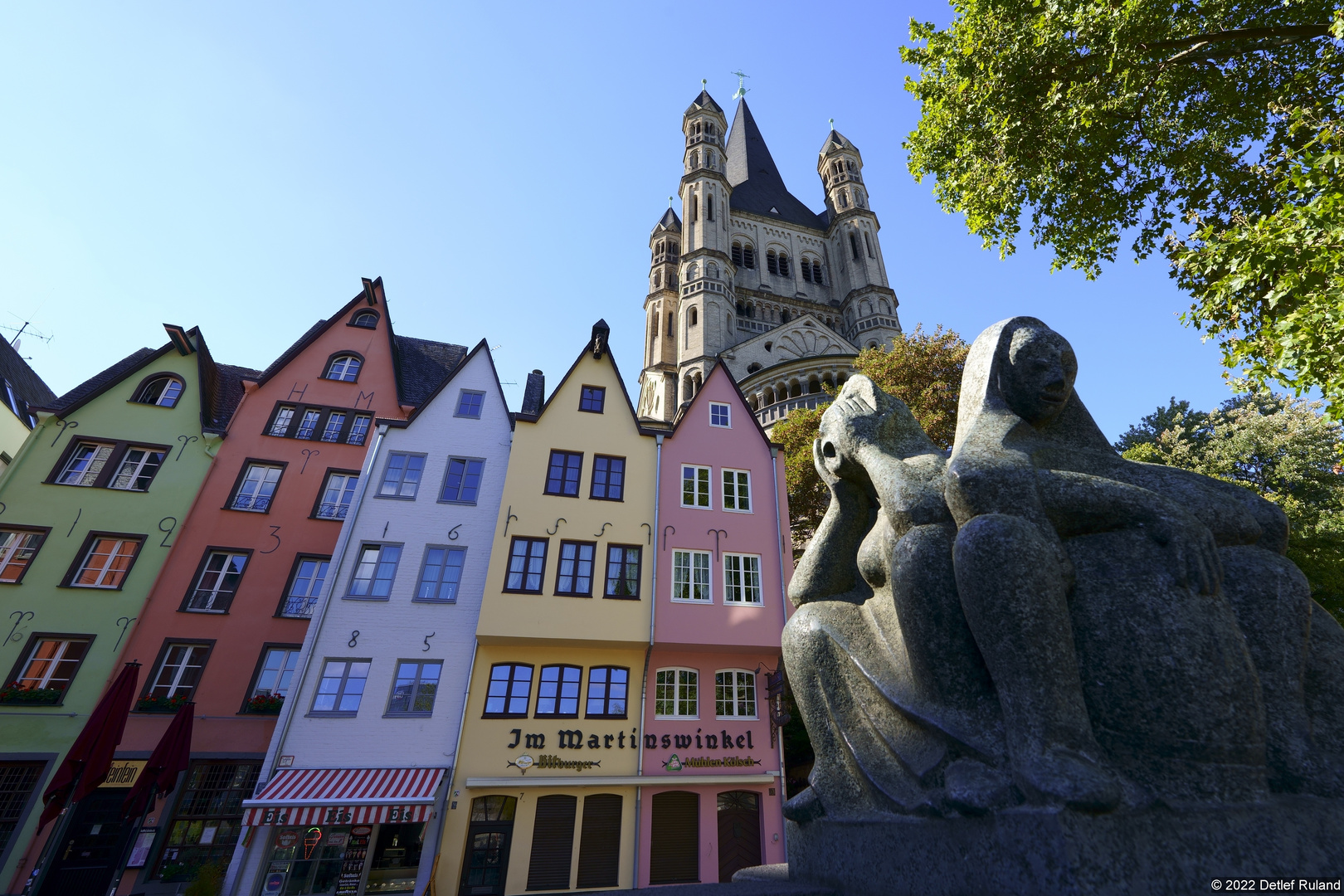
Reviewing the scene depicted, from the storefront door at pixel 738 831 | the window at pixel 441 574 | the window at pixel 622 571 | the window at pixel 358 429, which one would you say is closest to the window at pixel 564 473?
the window at pixel 622 571

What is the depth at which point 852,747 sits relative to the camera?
3.64m

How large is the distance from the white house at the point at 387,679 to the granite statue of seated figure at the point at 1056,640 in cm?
1397

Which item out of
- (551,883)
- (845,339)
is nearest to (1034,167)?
(551,883)

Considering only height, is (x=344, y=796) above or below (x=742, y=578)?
below

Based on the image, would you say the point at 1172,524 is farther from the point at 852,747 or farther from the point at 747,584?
the point at 747,584

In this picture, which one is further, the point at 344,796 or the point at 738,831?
the point at 738,831

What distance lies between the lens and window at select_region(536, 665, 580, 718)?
1625cm

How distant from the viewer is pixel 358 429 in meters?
21.5

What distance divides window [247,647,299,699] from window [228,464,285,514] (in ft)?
14.5

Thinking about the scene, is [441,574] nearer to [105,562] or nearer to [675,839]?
[675,839]

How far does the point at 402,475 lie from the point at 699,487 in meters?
8.98

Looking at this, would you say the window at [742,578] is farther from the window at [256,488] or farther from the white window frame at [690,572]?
the window at [256,488]

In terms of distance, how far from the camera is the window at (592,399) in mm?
20672

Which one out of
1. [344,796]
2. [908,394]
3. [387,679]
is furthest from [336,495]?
[908,394]
